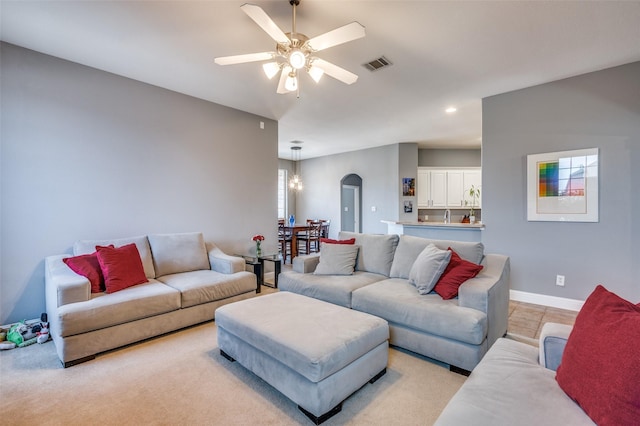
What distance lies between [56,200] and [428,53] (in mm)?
4095

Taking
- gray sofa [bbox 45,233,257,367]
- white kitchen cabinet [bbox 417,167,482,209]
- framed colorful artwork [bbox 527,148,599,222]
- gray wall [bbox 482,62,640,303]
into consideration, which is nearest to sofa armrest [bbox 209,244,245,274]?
gray sofa [bbox 45,233,257,367]

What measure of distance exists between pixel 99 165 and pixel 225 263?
1.79 m

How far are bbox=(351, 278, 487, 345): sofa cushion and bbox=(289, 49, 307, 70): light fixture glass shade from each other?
2.04 metres

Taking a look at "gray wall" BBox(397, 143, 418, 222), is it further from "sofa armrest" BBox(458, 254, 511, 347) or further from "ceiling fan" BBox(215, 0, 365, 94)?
"ceiling fan" BBox(215, 0, 365, 94)

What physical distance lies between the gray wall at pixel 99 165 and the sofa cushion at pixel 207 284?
2.90ft

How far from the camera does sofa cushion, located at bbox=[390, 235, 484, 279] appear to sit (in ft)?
8.99

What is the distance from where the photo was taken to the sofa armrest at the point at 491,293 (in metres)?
2.20

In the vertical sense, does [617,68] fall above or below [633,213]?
above

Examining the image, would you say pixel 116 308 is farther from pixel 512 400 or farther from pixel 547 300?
pixel 547 300

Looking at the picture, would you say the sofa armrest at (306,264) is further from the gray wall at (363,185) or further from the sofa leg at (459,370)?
the gray wall at (363,185)

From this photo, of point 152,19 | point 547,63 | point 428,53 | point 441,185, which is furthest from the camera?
point 441,185

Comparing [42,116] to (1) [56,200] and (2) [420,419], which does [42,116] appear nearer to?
(1) [56,200]

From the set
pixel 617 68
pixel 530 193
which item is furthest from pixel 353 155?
pixel 617 68

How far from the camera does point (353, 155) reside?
7.91m
